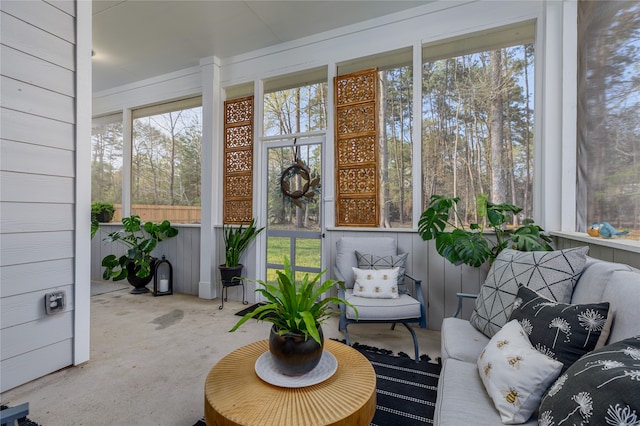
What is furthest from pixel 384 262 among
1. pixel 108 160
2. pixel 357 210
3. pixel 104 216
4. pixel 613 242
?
pixel 108 160

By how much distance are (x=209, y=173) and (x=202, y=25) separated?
1659mm

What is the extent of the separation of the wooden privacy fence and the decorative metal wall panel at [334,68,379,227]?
2.18m

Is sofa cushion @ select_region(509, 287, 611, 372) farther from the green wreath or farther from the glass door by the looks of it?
the green wreath

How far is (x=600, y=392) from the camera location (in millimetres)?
688

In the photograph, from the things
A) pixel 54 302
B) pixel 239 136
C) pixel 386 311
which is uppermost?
pixel 239 136

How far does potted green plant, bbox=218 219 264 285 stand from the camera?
3.54 m

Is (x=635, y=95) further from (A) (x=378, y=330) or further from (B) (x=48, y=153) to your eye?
(B) (x=48, y=153)

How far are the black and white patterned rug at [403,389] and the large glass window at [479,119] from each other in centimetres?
147

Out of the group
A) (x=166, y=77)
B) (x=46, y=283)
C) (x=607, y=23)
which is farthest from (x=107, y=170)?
(x=607, y=23)

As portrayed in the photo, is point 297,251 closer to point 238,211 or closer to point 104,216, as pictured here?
point 238,211

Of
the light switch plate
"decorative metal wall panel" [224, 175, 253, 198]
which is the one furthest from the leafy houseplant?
the light switch plate

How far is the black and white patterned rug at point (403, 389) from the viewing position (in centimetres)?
159

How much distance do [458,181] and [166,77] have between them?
13.7ft

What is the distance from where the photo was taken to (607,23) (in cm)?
192
